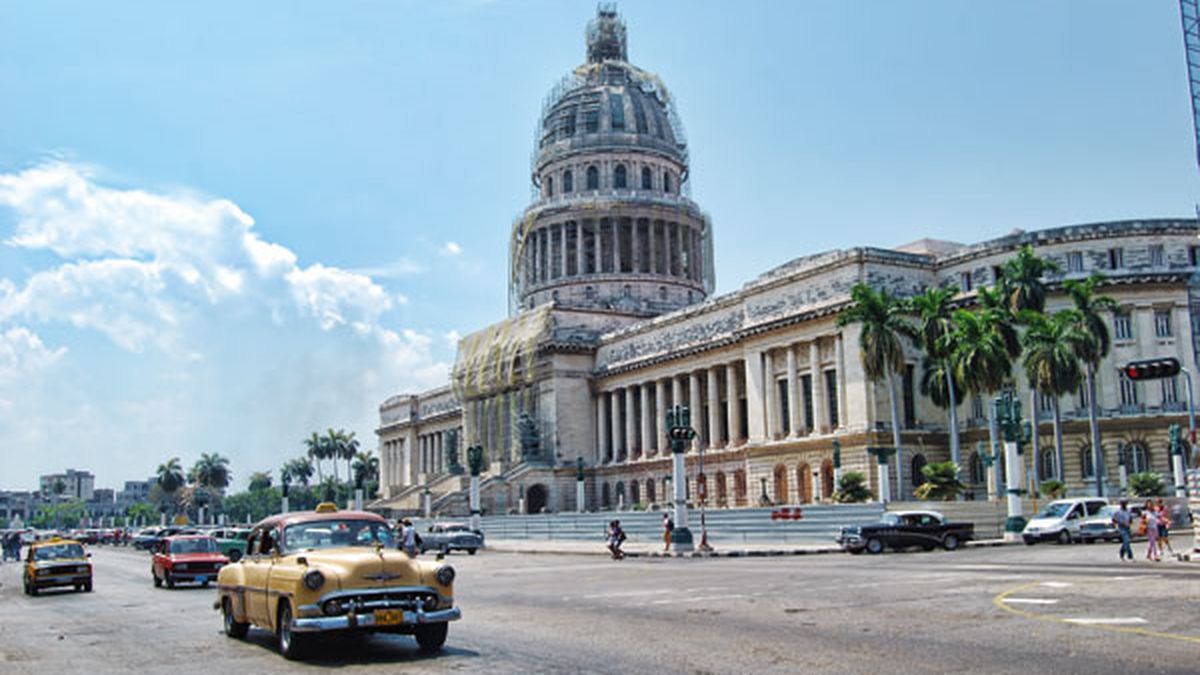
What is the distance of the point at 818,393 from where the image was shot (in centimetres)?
6912

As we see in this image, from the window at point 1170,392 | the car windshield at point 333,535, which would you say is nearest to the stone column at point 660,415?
the window at point 1170,392

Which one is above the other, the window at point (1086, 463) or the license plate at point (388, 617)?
the window at point (1086, 463)

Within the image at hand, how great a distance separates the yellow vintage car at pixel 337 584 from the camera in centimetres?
1391

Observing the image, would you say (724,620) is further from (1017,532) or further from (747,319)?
(747,319)

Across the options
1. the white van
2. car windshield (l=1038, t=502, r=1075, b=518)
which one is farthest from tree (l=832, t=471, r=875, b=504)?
the white van

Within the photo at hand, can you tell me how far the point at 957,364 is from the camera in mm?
55875

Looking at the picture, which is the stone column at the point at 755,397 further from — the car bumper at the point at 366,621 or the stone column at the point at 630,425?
the car bumper at the point at 366,621

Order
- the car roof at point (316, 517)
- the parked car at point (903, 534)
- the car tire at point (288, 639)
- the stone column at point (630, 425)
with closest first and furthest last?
1. the car tire at point (288, 639)
2. the car roof at point (316, 517)
3. the parked car at point (903, 534)
4. the stone column at point (630, 425)

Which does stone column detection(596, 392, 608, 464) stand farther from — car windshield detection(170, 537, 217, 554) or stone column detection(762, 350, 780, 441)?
car windshield detection(170, 537, 217, 554)

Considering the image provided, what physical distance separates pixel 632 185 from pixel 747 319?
133ft

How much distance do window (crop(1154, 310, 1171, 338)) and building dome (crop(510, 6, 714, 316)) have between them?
51.9m

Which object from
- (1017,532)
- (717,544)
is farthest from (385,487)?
(1017,532)

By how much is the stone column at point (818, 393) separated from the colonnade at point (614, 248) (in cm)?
4237

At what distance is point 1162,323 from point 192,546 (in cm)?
5067
